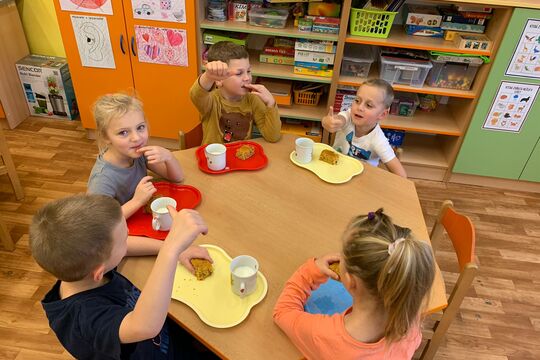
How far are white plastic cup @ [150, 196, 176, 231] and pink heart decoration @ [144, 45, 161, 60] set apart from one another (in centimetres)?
182

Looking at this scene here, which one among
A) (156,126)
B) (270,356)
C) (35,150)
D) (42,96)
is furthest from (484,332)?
(42,96)

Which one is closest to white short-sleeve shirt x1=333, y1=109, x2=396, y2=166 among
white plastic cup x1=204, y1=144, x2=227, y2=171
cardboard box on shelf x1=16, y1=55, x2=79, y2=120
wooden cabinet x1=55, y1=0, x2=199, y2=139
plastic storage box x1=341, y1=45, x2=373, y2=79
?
white plastic cup x1=204, y1=144, x2=227, y2=171

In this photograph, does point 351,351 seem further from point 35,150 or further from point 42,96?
point 42,96

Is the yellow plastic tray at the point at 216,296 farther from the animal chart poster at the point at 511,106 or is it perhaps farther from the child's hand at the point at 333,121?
the animal chart poster at the point at 511,106

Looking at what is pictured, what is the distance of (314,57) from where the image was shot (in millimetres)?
2924

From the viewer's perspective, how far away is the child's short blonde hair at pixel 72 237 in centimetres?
97

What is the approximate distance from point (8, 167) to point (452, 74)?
3132 mm

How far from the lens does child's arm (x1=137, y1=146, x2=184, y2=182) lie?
1.60 metres

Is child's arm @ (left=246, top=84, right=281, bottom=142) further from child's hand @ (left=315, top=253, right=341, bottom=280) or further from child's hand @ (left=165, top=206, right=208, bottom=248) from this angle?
child's hand @ (left=165, top=206, right=208, bottom=248)

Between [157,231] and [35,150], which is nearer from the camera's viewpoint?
[157,231]

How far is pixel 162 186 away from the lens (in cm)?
172

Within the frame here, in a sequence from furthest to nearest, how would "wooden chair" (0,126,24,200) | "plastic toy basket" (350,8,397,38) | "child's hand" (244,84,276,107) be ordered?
"plastic toy basket" (350,8,397,38) → "wooden chair" (0,126,24,200) → "child's hand" (244,84,276,107)

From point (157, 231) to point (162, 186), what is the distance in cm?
29

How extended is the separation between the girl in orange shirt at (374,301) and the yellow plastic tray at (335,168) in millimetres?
741
